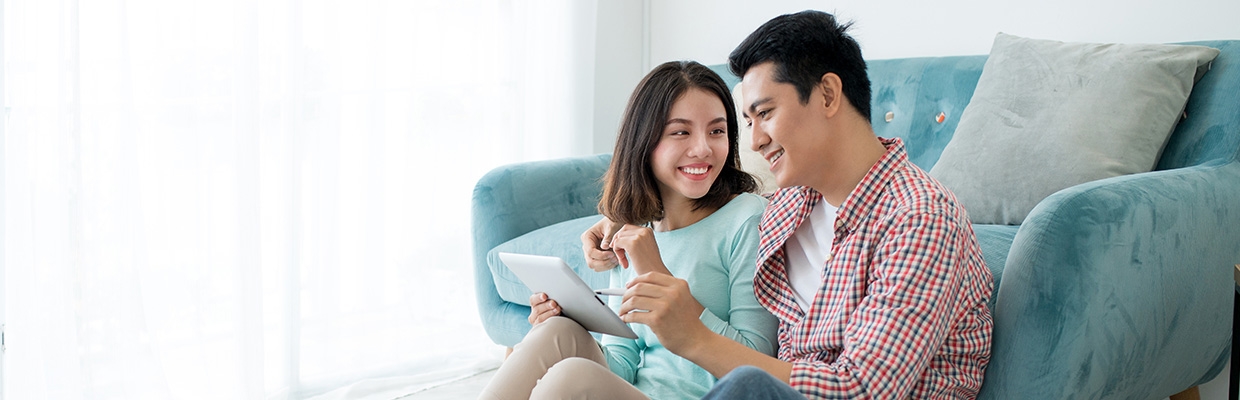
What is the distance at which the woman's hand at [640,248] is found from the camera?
1.34 m

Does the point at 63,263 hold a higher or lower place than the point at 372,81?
lower

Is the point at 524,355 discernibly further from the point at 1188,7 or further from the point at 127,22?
the point at 1188,7

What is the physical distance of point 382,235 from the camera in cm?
265

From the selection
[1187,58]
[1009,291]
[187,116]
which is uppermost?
[1187,58]

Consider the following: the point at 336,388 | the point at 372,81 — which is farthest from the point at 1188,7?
the point at 336,388

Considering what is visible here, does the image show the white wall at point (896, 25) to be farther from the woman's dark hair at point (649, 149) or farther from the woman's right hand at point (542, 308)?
the woman's right hand at point (542, 308)

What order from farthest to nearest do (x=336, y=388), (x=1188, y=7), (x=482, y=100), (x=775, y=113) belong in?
(x=482, y=100)
(x=336, y=388)
(x=1188, y=7)
(x=775, y=113)

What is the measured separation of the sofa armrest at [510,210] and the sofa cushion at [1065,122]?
0.82 m

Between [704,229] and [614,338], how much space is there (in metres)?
0.21

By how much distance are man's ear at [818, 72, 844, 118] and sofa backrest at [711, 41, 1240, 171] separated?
70 cm

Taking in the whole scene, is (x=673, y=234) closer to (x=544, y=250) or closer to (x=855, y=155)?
(x=855, y=155)

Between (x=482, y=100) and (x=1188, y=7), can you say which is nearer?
(x=1188, y=7)

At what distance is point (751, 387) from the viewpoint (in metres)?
0.95

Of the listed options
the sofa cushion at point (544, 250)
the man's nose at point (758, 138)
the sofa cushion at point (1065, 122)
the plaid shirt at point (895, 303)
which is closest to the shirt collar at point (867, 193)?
the plaid shirt at point (895, 303)
